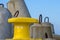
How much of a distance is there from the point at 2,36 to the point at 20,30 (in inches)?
89.4

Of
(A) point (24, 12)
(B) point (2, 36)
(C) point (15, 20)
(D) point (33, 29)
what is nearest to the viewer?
(C) point (15, 20)

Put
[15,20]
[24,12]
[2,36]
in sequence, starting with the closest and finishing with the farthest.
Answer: [15,20]
[2,36]
[24,12]

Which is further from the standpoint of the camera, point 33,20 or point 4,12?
point 4,12

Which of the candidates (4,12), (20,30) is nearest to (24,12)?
(4,12)

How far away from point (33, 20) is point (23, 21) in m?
0.11

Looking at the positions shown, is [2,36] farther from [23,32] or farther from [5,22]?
[23,32]

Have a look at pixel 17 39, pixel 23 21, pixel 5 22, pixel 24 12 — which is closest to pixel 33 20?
pixel 23 21

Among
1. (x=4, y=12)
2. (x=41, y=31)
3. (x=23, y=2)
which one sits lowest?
(x=41, y=31)

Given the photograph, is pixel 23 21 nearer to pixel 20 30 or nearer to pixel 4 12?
pixel 20 30

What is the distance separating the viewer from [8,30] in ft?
15.6

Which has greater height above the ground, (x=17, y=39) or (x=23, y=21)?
(x=23, y=21)

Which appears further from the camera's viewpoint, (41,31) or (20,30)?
(41,31)

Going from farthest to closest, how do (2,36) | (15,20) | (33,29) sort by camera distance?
(33,29), (2,36), (15,20)

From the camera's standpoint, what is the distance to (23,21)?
243 cm
